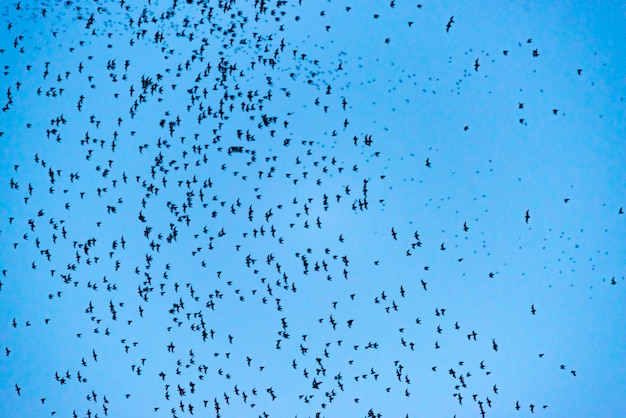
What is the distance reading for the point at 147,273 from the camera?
17938 mm

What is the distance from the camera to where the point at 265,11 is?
1759cm

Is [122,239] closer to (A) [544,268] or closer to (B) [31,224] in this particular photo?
(B) [31,224]

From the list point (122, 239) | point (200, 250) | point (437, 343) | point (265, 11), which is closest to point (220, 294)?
point (200, 250)

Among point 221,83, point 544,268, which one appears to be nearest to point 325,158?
point 221,83

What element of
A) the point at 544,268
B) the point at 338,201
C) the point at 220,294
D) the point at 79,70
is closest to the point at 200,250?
the point at 220,294

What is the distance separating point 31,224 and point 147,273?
2783mm

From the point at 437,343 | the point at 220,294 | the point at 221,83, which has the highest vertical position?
the point at 221,83

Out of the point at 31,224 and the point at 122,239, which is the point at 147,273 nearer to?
the point at 122,239

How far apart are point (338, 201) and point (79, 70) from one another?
249 inches

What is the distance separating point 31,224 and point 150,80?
4.12 m

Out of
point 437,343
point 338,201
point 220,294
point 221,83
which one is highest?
point 221,83

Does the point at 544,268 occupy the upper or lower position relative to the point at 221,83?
lower

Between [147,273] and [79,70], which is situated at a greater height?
[79,70]

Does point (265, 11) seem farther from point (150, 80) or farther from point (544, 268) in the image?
point (544, 268)
